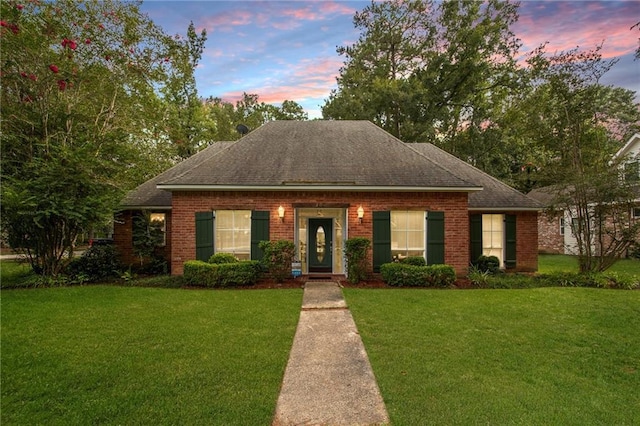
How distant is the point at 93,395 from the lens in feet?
9.92

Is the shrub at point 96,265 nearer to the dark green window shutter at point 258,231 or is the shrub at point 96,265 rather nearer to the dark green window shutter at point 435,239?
the dark green window shutter at point 258,231

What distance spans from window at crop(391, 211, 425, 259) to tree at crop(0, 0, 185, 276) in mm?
8394

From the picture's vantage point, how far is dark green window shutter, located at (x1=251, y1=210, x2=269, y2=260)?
888 centimetres

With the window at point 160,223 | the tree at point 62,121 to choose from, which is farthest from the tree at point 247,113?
the window at point 160,223

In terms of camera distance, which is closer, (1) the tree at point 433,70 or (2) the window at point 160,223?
(2) the window at point 160,223

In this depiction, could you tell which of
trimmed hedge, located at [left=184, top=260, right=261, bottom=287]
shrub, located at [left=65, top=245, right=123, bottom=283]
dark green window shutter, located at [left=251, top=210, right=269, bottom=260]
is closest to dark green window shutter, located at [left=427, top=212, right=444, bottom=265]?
dark green window shutter, located at [left=251, top=210, right=269, bottom=260]

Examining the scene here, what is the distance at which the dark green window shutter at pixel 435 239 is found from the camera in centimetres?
898

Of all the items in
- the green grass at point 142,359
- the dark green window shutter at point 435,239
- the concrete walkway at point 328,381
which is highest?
the dark green window shutter at point 435,239

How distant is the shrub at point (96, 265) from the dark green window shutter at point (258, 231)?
4.32 m

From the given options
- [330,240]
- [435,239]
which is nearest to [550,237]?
[435,239]

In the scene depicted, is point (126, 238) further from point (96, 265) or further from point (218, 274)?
point (218, 274)

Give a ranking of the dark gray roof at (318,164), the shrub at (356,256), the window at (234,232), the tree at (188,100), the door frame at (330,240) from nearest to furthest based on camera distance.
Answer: the shrub at (356,256) < the dark gray roof at (318,164) < the window at (234,232) < the door frame at (330,240) < the tree at (188,100)

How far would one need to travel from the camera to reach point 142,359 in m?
3.81

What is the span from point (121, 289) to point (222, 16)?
355 inches
